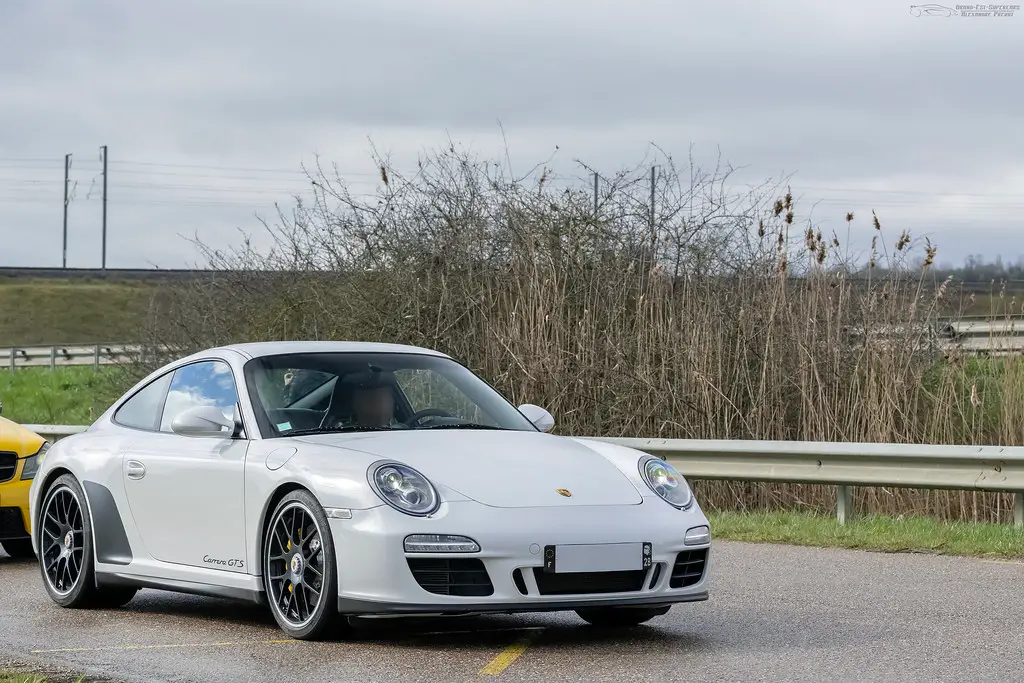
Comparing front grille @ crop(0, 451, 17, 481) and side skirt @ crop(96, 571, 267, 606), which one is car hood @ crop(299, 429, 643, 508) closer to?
side skirt @ crop(96, 571, 267, 606)

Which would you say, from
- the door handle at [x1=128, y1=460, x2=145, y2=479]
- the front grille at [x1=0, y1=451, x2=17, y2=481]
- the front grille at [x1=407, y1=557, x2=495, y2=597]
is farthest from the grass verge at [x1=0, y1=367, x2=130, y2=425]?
the front grille at [x1=407, y1=557, x2=495, y2=597]

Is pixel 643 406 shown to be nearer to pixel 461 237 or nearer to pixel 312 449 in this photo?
pixel 461 237

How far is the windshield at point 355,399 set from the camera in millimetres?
7379

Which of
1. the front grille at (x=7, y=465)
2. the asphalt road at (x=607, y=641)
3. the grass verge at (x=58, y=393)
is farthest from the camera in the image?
the grass verge at (x=58, y=393)

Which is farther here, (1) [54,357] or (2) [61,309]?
(2) [61,309]

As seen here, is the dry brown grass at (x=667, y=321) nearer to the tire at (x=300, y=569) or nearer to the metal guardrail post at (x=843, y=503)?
the metal guardrail post at (x=843, y=503)

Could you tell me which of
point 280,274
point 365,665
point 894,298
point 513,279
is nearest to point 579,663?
point 365,665

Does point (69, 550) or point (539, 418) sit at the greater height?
point (539, 418)

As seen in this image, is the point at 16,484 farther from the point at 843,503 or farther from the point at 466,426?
the point at 843,503

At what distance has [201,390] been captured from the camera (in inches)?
314

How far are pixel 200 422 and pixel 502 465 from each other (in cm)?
148

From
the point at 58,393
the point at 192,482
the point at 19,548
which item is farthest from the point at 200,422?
the point at 58,393

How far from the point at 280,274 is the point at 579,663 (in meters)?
13.2

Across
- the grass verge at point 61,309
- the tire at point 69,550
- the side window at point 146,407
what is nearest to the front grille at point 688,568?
the side window at point 146,407
